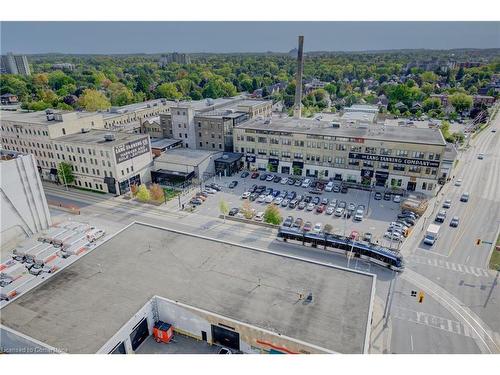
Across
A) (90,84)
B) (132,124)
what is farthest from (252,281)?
(90,84)

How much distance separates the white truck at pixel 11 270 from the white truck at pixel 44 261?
4.19ft

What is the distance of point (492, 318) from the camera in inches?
1281

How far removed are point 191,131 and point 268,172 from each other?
→ 22169 mm

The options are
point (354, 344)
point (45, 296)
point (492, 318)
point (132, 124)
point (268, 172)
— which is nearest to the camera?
point (354, 344)

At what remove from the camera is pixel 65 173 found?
63.1 metres

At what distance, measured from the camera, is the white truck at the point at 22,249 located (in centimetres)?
4246

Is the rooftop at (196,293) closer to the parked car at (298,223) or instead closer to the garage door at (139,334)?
the garage door at (139,334)

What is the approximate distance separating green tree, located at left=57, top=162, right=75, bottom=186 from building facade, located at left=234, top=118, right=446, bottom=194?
35.3 meters

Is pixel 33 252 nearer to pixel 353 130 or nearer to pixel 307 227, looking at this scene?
pixel 307 227

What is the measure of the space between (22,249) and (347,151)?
58063mm

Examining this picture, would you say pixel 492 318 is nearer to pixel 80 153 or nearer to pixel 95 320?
pixel 95 320

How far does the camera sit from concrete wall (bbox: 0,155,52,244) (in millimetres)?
43594

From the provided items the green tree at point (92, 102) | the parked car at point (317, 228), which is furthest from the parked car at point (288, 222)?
the green tree at point (92, 102)

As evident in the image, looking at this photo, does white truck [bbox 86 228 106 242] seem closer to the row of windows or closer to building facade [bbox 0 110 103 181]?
building facade [bbox 0 110 103 181]
